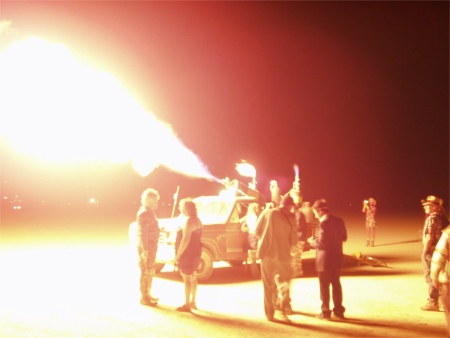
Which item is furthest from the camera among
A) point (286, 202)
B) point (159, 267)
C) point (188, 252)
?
point (159, 267)

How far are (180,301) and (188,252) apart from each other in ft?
4.33

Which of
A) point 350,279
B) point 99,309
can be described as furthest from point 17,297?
point 350,279

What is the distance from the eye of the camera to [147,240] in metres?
8.91

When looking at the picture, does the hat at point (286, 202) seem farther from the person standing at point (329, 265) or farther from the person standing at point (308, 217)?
the person standing at point (308, 217)

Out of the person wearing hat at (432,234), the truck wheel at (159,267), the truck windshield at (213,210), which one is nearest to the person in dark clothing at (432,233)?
the person wearing hat at (432,234)

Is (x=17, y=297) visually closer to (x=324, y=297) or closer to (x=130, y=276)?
(x=130, y=276)

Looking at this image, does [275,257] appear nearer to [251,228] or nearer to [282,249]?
[282,249]

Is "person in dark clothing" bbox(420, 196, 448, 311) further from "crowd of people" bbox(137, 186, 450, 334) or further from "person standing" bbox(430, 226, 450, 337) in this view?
"person standing" bbox(430, 226, 450, 337)

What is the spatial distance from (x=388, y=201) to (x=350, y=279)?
5526 centimetres

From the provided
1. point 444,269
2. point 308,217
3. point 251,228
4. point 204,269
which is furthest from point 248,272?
point 444,269

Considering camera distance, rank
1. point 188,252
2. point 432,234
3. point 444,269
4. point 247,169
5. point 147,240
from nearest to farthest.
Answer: point 444,269, point 432,234, point 188,252, point 147,240, point 247,169

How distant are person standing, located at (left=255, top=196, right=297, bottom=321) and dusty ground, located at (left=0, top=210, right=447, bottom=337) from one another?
32 centimetres

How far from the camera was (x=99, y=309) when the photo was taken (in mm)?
8617

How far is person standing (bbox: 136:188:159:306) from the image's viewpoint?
29.2 feet
